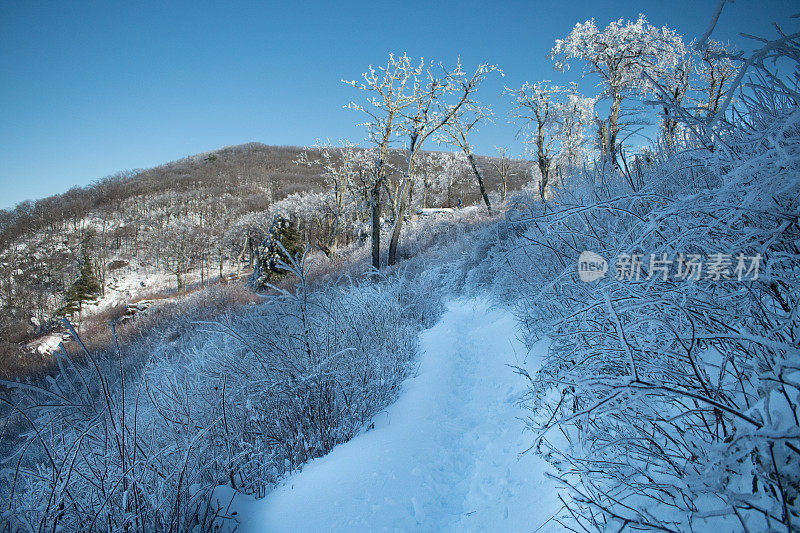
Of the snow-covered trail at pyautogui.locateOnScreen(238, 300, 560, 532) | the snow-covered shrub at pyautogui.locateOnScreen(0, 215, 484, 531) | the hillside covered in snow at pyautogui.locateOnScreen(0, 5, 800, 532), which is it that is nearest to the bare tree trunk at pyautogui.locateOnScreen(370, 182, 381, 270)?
the hillside covered in snow at pyautogui.locateOnScreen(0, 5, 800, 532)

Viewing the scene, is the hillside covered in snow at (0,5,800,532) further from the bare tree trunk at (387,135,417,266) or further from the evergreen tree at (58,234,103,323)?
the evergreen tree at (58,234,103,323)

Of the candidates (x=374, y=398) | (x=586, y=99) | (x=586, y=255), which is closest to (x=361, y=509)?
(x=374, y=398)

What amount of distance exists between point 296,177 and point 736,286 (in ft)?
378

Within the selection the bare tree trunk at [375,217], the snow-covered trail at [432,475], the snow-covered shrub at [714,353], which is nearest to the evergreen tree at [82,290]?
the bare tree trunk at [375,217]

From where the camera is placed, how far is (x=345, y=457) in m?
2.34

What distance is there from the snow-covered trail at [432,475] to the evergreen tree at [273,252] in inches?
390

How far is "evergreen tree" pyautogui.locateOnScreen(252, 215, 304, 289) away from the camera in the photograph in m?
13.4

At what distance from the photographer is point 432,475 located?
2193 mm

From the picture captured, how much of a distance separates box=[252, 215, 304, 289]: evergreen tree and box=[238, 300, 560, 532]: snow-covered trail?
9902mm

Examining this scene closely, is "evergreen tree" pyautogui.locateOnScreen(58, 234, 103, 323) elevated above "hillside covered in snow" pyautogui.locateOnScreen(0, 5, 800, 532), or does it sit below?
below

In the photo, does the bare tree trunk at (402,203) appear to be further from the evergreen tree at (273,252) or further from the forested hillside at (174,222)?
the evergreen tree at (273,252)

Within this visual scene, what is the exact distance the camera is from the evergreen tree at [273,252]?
13.4 m

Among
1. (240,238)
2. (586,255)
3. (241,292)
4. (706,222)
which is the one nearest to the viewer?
(706,222)

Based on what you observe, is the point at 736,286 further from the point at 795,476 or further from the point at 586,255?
the point at 795,476
